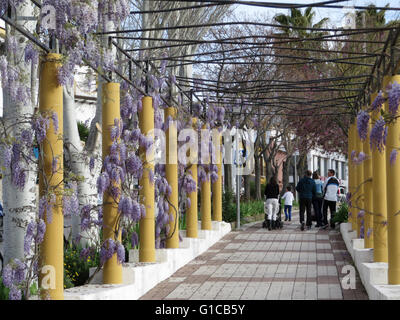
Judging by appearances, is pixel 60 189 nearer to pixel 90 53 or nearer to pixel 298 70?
pixel 90 53

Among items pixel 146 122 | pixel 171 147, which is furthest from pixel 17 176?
pixel 171 147

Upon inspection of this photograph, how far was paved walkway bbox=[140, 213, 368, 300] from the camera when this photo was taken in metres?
8.88

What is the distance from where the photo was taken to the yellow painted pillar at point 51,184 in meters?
6.54

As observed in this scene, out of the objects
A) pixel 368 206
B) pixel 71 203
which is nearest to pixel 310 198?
pixel 368 206

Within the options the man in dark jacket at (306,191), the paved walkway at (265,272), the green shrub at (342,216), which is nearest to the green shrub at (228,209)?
the man in dark jacket at (306,191)

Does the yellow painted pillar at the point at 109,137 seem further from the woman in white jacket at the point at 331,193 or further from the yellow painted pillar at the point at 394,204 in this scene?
the woman in white jacket at the point at 331,193

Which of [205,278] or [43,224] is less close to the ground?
[43,224]

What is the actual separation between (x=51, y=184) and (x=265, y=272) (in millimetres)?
5168

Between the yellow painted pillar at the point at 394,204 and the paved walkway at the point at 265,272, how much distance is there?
1.13 metres

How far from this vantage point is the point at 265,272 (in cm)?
1091

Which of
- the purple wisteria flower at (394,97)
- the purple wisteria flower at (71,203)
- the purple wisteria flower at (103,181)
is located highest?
the purple wisteria flower at (394,97)

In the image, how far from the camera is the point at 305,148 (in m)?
33.7
